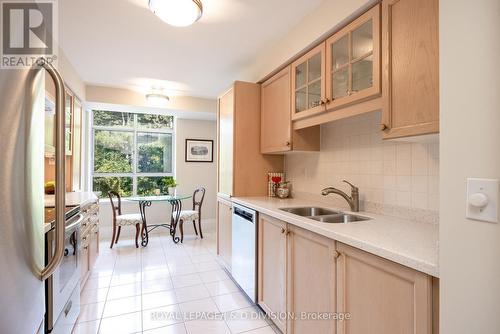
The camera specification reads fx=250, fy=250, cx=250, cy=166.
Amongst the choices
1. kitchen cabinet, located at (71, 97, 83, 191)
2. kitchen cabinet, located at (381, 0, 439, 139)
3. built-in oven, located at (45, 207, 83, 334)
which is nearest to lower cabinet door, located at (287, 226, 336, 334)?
kitchen cabinet, located at (381, 0, 439, 139)

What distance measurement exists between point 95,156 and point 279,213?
4192mm

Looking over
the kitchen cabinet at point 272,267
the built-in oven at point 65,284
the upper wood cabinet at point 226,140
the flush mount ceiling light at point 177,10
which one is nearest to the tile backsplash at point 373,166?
the kitchen cabinet at point 272,267

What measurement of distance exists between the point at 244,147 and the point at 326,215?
121cm

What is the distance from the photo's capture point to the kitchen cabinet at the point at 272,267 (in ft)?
5.74

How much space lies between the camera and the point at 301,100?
7.24 ft

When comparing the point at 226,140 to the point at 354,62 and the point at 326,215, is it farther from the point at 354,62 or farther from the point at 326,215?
the point at 354,62

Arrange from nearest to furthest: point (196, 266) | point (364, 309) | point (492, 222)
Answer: point (492, 222), point (364, 309), point (196, 266)

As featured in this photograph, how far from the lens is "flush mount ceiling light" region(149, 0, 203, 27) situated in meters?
1.64

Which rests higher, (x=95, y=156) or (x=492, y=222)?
(x=95, y=156)

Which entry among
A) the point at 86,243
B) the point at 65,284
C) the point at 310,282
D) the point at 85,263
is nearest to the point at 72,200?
the point at 86,243

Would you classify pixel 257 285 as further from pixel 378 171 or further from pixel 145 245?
pixel 145 245

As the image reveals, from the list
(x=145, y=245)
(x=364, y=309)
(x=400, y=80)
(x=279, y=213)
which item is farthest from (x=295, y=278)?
(x=145, y=245)

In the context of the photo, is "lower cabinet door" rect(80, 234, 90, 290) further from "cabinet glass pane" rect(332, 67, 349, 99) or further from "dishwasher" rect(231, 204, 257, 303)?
"cabinet glass pane" rect(332, 67, 349, 99)

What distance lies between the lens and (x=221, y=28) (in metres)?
2.24
